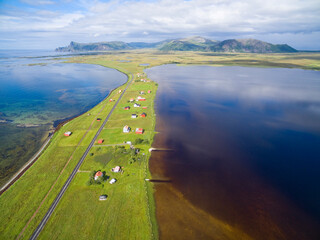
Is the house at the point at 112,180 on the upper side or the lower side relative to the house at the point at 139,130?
lower

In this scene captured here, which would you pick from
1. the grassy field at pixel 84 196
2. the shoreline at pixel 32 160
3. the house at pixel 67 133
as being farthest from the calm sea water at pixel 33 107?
the grassy field at pixel 84 196

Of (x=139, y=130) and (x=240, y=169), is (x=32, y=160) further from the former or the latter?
(x=240, y=169)

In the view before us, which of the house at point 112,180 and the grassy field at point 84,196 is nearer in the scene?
the grassy field at point 84,196

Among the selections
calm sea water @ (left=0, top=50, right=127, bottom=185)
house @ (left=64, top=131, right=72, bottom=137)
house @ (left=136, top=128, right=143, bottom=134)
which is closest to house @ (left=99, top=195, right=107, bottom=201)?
house @ (left=136, top=128, right=143, bottom=134)

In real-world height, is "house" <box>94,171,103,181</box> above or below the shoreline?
above

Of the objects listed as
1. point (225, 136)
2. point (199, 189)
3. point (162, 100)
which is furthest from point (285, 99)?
point (199, 189)

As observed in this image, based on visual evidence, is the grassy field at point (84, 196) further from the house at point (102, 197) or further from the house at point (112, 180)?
the house at point (112, 180)

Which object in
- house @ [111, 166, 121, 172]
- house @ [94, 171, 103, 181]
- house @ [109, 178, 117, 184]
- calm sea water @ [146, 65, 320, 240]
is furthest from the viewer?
house @ [111, 166, 121, 172]

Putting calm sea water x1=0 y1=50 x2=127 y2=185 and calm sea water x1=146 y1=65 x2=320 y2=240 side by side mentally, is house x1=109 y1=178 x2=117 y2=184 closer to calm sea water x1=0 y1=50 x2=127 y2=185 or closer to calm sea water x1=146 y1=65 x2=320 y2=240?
calm sea water x1=146 y1=65 x2=320 y2=240
